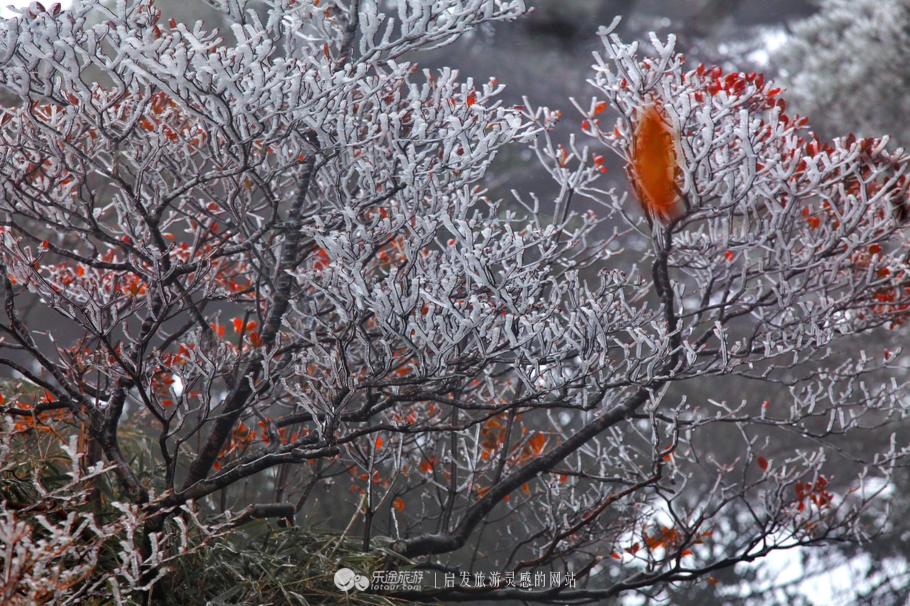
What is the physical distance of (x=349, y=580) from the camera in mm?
2549

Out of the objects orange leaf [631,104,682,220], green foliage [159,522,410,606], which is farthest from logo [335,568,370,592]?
orange leaf [631,104,682,220]

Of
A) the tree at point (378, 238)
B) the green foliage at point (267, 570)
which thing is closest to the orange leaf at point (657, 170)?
the tree at point (378, 238)

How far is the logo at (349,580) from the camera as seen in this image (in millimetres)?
2523

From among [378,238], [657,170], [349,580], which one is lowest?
[349,580]

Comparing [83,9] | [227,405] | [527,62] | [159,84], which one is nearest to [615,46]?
[159,84]

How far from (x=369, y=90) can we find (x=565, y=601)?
7.27 ft

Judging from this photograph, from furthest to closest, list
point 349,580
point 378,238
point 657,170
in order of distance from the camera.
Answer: point 349,580 → point 657,170 → point 378,238

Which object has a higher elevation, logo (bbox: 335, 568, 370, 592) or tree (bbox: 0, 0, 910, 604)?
tree (bbox: 0, 0, 910, 604)

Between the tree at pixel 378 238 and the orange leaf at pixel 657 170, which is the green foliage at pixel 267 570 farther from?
the orange leaf at pixel 657 170

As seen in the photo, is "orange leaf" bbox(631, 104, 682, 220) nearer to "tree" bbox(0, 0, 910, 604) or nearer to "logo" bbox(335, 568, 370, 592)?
"tree" bbox(0, 0, 910, 604)

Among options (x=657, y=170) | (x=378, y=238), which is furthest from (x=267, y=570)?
(x=657, y=170)

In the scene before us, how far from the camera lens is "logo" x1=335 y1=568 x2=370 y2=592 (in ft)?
8.28

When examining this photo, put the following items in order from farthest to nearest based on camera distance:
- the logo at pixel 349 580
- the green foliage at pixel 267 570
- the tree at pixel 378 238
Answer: the logo at pixel 349 580
the green foliage at pixel 267 570
the tree at pixel 378 238

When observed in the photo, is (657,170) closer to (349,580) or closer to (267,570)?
(349,580)
